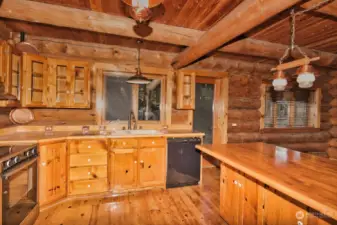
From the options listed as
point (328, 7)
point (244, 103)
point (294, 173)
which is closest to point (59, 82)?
point (294, 173)

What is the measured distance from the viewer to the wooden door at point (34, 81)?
2744mm

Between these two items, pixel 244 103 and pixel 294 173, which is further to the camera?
pixel 244 103

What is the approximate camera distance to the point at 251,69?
4.33 meters

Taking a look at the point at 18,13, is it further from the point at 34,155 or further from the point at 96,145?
the point at 96,145

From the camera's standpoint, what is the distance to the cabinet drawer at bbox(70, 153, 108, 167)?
9.09 feet

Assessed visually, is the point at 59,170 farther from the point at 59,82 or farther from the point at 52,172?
the point at 59,82

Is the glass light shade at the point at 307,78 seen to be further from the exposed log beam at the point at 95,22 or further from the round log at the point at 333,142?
the round log at the point at 333,142

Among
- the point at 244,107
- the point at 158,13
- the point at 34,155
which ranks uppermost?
the point at 158,13

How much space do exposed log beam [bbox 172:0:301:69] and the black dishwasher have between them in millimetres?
1613

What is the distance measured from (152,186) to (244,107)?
304 centimetres

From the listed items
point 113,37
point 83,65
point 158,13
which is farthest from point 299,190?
point 83,65

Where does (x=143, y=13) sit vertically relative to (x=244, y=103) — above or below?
above

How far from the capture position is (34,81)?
288 cm

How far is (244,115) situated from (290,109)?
147 centimetres
